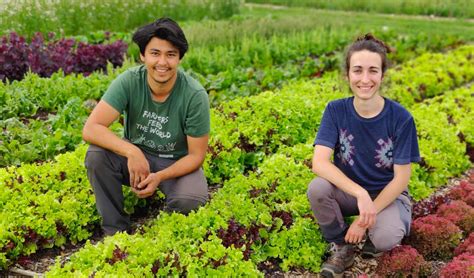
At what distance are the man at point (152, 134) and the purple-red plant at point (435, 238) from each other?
1561 mm

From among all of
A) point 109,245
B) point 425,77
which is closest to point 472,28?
point 425,77

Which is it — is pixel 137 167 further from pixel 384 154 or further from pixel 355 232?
pixel 384 154

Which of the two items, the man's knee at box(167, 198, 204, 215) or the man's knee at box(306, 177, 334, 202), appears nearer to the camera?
the man's knee at box(306, 177, 334, 202)

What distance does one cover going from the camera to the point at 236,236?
4297 millimetres

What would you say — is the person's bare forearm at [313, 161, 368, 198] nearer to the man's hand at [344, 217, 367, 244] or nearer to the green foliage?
the man's hand at [344, 217, 367, 244]

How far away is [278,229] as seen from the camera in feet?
15.1

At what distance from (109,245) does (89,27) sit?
342 inches

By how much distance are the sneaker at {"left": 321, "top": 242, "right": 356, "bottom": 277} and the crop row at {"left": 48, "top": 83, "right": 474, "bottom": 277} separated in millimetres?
136

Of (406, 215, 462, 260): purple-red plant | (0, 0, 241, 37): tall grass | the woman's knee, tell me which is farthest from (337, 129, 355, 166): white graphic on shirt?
(0, 0, 241, 37): tall grass

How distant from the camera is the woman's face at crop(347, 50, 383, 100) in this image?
4.14 m

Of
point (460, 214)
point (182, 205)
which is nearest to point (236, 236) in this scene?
point (182, 205)

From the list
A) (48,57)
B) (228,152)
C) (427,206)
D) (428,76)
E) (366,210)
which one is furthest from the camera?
(428,76)

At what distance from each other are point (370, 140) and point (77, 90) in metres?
4.35

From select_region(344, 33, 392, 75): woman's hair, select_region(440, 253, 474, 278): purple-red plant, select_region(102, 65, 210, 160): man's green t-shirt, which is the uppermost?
select_region(344, 33, 392, 75): woman's hair
